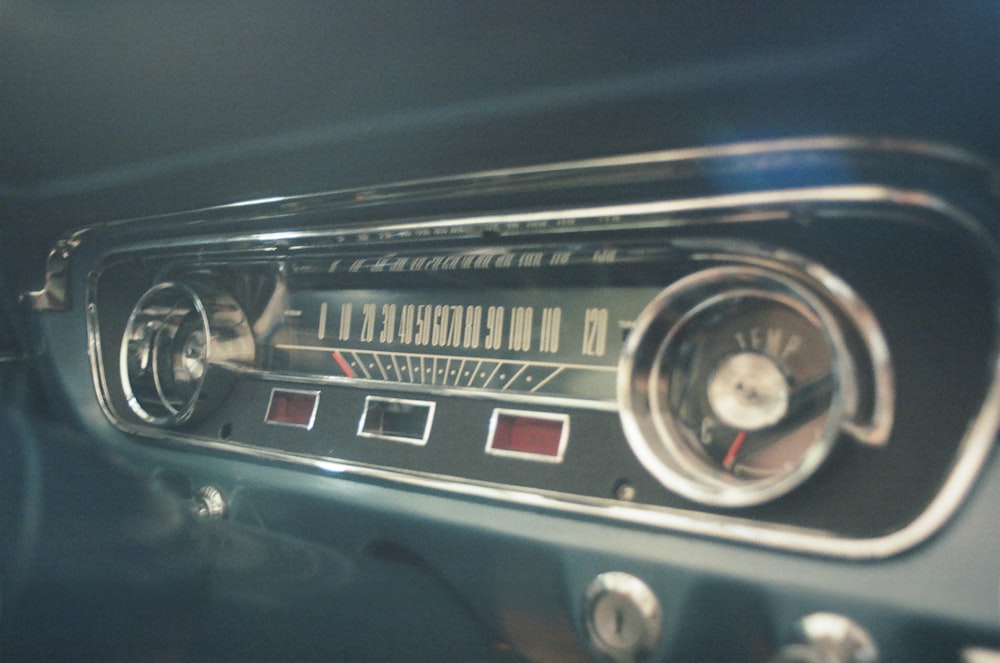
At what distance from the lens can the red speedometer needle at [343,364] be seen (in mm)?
1503

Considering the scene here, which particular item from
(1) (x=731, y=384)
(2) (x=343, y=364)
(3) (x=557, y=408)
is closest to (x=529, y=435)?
(3) (x=557, y=408)

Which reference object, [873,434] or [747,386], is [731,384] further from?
[873,434]

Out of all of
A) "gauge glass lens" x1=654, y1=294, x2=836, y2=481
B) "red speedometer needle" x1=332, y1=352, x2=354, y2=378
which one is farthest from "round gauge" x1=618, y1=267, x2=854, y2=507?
"red speedometer needle" x1=332, y1=352, x2=354, y2=378

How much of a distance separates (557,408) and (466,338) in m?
0.21

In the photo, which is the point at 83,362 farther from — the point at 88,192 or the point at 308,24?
the point at 308,24

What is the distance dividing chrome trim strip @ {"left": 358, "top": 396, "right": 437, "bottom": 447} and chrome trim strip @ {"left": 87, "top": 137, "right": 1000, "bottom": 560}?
61 millimetres

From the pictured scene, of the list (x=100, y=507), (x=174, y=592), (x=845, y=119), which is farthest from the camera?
(x=100, y=507)

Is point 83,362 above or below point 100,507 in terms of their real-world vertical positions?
above

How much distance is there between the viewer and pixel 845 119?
899 millimetres

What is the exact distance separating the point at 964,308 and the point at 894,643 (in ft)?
1.27

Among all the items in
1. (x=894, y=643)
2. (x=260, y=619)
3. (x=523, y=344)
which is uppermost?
(x=523, y=344)

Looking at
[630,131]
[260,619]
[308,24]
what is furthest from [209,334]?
[630,131]

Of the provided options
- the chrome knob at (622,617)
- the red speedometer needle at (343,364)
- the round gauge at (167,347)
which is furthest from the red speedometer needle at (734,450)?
the round gauge at (167,347)

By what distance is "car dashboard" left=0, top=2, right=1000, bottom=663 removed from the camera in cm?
94
